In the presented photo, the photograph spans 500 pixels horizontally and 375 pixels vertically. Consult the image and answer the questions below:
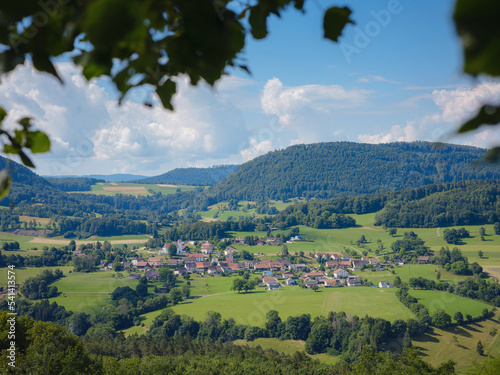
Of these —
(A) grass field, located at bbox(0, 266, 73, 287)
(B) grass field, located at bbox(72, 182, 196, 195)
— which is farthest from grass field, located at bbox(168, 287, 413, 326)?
(B) grass field, located at bbox(72, 182, 196, 195)

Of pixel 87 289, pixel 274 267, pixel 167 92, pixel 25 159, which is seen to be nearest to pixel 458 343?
pixel 274 267

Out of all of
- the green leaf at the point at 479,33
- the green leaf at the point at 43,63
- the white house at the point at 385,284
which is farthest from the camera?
the white house at the point at 385,284

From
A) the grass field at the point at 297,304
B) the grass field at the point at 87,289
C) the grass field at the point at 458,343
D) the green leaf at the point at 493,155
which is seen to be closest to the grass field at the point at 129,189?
the grass field at the point at 87,289

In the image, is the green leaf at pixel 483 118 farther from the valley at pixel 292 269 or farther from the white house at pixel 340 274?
the white house at pixel 340 274

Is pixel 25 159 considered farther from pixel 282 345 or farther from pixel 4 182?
pixel 282 345

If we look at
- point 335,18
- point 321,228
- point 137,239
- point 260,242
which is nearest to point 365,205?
point 321,228

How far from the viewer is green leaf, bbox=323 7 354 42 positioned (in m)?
1.19

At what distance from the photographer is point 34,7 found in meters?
0.67

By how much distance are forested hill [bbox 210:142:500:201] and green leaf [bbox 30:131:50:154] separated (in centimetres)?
15287

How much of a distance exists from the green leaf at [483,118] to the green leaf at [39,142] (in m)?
1.45

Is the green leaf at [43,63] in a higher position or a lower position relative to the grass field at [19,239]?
higher

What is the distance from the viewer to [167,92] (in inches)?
48.9

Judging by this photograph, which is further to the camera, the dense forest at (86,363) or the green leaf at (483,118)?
the dense forest at (86,363)

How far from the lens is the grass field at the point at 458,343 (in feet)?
110
